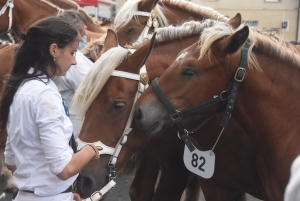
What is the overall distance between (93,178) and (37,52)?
749mm

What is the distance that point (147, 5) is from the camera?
12.0 ft

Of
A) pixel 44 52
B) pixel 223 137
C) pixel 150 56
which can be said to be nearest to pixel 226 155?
pixel 223 137

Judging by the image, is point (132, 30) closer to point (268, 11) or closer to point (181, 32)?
point (181, 32)

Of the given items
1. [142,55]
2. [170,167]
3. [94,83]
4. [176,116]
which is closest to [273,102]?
[176,116]

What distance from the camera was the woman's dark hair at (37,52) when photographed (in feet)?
6.16

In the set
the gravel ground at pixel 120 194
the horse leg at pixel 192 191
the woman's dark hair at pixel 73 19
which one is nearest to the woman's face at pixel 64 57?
the woman's dark hair at pixel 73 19

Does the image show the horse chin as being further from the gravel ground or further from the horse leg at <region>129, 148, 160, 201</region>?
the gravel ground

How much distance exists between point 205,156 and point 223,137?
172mm

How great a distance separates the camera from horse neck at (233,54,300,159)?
2.06m

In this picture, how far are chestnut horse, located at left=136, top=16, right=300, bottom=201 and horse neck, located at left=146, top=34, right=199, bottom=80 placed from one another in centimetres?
42

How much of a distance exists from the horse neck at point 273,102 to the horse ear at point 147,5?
1729 millimetres

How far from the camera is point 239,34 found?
196 cm

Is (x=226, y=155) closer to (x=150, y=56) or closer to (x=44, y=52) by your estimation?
(x=150, y=56)

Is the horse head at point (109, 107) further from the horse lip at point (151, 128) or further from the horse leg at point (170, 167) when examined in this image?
the horse leg at point (170, 167)
